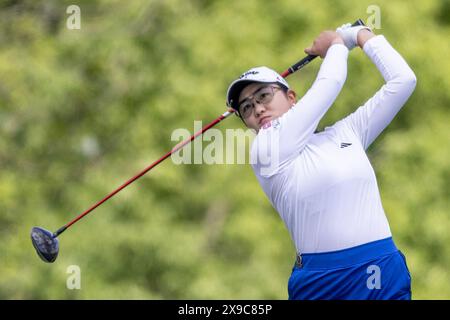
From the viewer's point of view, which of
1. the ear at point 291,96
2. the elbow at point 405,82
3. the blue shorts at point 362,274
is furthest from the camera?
the ear at point 291,96

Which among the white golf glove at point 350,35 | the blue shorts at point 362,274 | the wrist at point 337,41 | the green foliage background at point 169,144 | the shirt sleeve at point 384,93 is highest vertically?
the green foliage background at point 169,144

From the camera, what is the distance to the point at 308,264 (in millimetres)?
3662

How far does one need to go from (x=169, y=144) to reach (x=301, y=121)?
6.59 metres

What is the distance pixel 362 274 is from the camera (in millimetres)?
3564

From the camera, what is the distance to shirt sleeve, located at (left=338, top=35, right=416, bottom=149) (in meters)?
3.70

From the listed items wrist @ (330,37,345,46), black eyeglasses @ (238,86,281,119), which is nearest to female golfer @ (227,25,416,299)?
wrist @ (330,37,345,46)

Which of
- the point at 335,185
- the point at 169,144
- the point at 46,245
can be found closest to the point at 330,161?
the point at 335,185

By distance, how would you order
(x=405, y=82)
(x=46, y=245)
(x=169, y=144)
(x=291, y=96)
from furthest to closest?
(x=169, y=144), (x=46, y=245), (x=291, y=96), (x=405, y=82)

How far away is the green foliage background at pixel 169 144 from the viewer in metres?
9.50

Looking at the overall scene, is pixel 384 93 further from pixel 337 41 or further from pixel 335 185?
pixel 335 185

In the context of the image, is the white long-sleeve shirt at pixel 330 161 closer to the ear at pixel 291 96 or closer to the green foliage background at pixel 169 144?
the ear at pixel 291 96

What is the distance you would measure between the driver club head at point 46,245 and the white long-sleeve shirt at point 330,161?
1305 mm

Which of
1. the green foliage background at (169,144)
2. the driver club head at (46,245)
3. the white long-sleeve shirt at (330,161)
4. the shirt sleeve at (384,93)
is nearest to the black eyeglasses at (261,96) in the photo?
the white long-sleeve shirt at (330,161)
